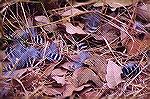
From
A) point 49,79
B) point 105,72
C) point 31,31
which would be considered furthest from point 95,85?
point 31,31

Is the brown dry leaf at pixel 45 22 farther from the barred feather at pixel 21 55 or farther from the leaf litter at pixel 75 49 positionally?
the barred feather at pixel 21 55

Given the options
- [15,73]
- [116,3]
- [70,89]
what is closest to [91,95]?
[70,89]

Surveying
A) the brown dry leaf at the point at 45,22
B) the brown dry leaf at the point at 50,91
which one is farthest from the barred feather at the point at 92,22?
the brown dry leaf at the point at 50,91

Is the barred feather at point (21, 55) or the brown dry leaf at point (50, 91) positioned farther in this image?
the barred feather at point (21, 55)

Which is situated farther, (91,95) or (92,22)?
(92,22)

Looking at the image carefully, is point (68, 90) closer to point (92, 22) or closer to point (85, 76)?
point (85, 76)

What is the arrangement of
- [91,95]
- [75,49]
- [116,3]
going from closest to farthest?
1. [91,95]
2. [75,49]
3. [116,3]

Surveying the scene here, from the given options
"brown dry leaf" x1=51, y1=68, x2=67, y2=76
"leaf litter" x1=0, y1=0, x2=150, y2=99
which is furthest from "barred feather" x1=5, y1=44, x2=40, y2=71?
"brown dry leaf" x1=51, y1=68, x2=67, y2=76
